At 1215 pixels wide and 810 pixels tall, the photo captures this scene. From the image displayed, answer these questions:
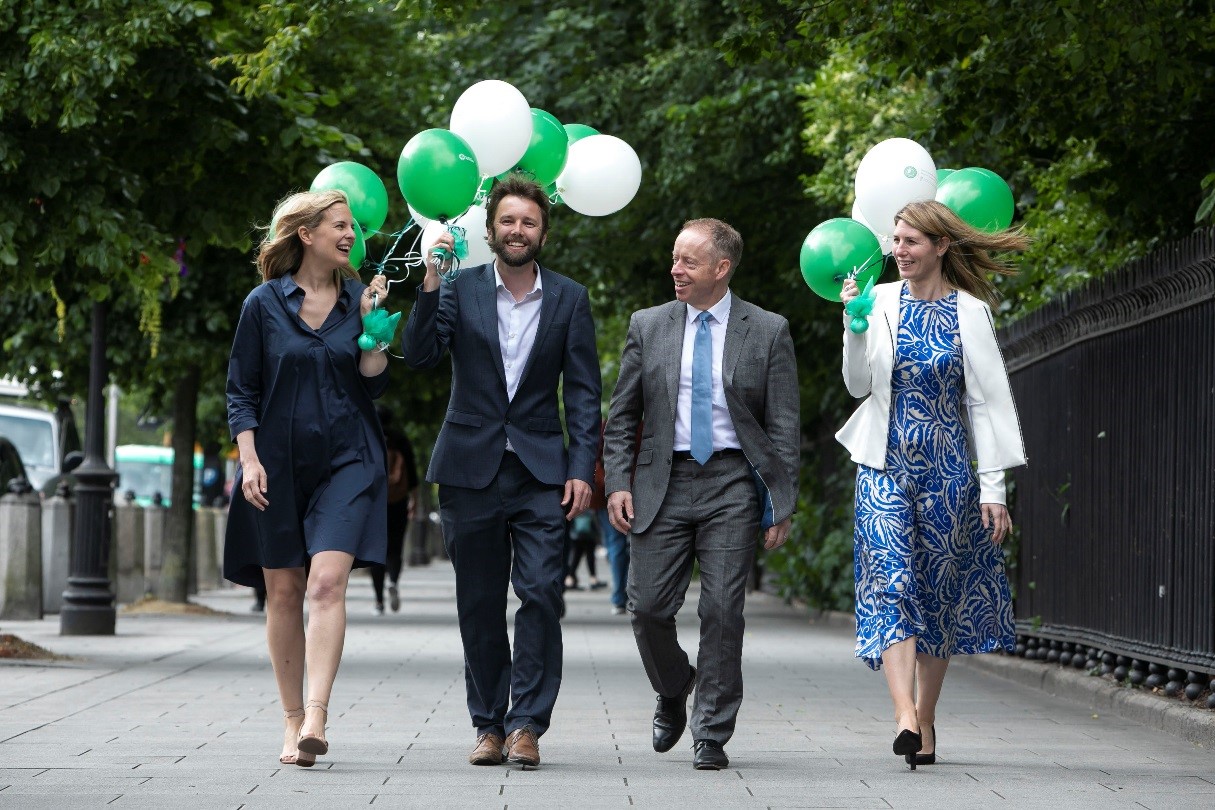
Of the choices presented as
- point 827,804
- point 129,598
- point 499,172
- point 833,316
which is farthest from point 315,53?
point 827,804

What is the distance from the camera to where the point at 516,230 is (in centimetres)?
717

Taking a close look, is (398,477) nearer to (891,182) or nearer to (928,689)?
(891,182)

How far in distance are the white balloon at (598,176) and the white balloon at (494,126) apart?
18.1 inches

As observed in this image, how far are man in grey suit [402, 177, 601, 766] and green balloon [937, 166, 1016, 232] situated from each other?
5.33ft

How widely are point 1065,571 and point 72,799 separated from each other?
273 inches

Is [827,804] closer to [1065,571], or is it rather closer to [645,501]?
[645,501]

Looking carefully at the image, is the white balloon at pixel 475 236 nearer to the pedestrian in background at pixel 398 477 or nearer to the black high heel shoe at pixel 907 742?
the black high heel shoe at pixel 907 742

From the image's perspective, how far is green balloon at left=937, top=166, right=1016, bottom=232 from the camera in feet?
25.5

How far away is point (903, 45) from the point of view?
10.2 meters

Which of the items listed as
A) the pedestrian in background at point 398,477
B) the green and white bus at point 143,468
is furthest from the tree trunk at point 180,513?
the green and white bus at point 143,468

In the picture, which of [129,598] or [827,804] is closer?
[827,804]

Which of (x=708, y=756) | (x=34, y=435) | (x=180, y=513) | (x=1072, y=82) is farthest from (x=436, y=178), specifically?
(x=34, y=435)

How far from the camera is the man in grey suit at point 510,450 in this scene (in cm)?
707

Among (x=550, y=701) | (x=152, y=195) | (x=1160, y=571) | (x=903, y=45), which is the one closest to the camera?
(x=550, y=701)
